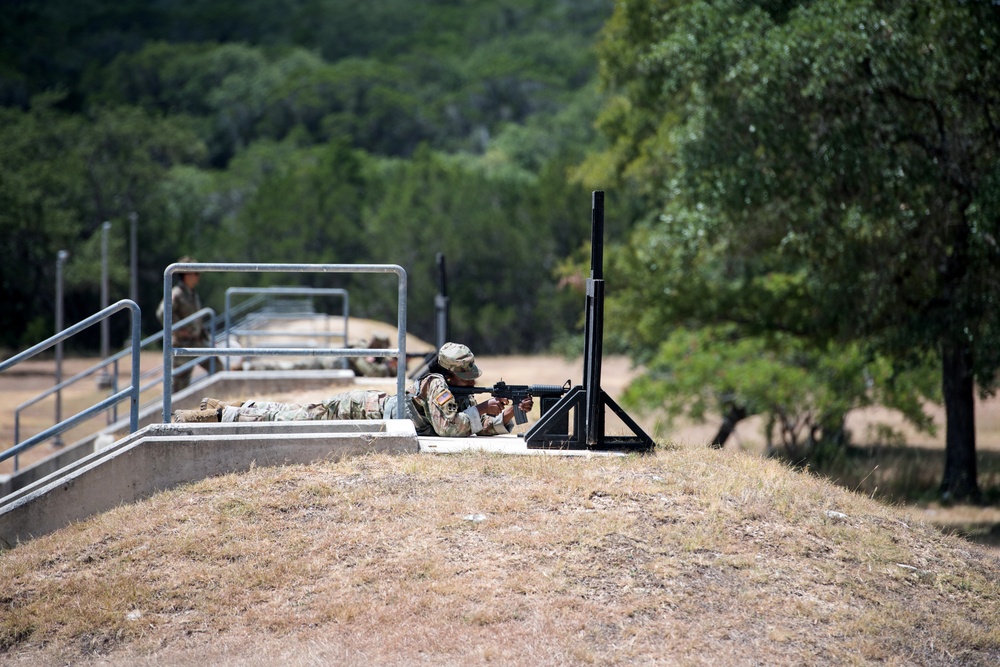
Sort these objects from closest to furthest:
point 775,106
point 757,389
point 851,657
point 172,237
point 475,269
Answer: point 851,657 < point 775,106 < point 757,389 < point 475,269 < point 172,237

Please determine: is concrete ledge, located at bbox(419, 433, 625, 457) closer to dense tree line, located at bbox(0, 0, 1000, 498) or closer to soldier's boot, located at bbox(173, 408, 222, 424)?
soldier's boot, located at bbox(173, 408, 222, 424)

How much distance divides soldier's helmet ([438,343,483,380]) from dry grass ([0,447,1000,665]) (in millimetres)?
899

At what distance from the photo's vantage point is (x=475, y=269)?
43250 millimetres

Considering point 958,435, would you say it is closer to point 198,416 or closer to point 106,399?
point 198,416

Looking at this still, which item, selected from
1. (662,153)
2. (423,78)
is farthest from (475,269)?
(423,78)

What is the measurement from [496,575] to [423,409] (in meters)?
2.34

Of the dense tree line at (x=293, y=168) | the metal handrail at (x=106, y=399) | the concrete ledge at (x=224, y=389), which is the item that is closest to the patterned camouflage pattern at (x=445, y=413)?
the metal handrail at (x=106, y=399)

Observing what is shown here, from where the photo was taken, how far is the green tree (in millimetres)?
12484

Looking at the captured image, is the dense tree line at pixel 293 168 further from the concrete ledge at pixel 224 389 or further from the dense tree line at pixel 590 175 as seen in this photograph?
the concrete ledge at pixel 224 389

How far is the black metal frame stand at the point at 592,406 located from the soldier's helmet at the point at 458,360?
2.13ft

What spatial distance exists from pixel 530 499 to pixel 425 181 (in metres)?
41.0

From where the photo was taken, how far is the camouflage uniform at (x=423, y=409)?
7543 millimetres

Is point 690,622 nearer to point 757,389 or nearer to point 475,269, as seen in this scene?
point 757,389

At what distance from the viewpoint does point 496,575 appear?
18.2ft
